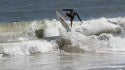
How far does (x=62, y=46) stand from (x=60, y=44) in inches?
10.7

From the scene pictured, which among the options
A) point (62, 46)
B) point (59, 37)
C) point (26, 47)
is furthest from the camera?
point (59, 37)

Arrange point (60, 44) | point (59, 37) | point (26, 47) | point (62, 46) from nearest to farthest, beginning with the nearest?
point (26, 47)
point (62, 46)
point (60, 44)
point (59, 37)

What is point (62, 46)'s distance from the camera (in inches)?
747

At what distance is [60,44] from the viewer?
19219mm

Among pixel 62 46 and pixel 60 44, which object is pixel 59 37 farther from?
pixel 62 46

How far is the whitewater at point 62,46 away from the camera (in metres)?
15.1

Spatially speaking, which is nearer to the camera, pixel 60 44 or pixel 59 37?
pixel 60 44

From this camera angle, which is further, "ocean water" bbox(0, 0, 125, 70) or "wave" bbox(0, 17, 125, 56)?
"wave" bbox(0, 17, 125, 56)

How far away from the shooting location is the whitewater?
1507 cm

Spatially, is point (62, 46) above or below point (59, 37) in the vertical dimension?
below

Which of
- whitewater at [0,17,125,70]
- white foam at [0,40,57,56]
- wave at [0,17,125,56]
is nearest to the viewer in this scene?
whitewater at [0,17,125,70]

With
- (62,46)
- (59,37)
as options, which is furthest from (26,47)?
(59,37)

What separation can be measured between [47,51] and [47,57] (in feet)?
4.75

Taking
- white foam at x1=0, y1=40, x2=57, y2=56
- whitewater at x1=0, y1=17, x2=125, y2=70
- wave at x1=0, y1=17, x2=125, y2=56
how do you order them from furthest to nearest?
wave at x1=0, y1=17, x2=125, y2=56, white foam at x1=0, y1=40, x2=57, y2=56, whitewater at x1=0, y1=17, x2=125, y2=70
